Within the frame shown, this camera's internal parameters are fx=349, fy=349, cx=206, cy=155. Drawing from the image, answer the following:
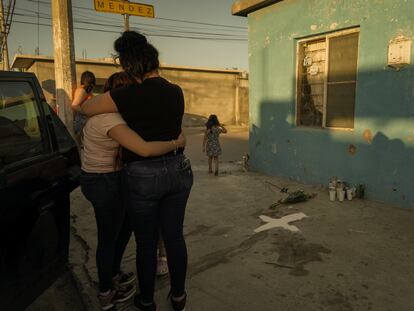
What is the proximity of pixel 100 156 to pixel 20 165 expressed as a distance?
475mm

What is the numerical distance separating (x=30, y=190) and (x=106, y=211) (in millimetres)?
485

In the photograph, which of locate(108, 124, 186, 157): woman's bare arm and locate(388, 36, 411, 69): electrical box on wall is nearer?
locate(108, 124, 186, 157): woman's bare arm

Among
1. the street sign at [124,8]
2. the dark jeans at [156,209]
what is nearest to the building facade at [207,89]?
the street sign at [124,8]

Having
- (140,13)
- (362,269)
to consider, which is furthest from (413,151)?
(140,13)

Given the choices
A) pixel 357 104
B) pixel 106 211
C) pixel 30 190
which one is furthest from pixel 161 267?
pixel 357 104

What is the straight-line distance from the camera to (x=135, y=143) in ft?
6.70

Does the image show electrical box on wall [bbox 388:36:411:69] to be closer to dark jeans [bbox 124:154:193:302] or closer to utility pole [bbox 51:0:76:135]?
dark jeans [bbox 124:154:193:302]

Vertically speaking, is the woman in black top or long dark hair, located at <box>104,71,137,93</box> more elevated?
long dark hair, located at <box>104,71,137,93</box>

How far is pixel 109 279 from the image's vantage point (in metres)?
2.50

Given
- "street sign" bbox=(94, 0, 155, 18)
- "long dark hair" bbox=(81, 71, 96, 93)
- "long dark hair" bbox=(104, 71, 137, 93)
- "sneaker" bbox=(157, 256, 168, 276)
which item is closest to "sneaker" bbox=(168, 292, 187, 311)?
"sneaker" bbox=(157, 256, 168, 276)

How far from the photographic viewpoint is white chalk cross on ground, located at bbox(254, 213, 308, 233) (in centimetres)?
417

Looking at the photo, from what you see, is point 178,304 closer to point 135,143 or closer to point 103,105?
point 135,143

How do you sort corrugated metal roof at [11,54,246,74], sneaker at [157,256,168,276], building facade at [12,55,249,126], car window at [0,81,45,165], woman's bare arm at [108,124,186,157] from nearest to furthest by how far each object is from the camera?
woman's bare arm at [108,124,186,157], car window at [0,81,45,165], sneaker at [157,256,168,276], corrugated metal roof at [11,54,246,74], building facade at [12,55,249,126]

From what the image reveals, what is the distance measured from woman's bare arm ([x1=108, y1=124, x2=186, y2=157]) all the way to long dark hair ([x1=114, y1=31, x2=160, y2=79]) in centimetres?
36
